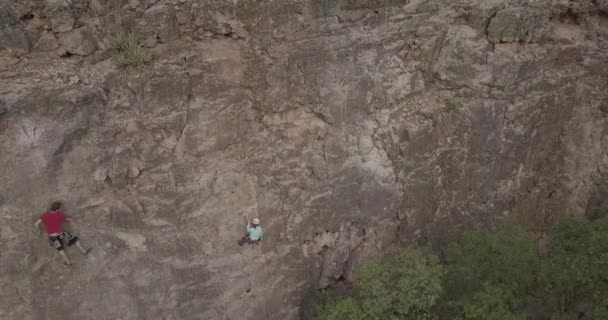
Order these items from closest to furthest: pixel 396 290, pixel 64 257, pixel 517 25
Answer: pixel 64 257
pixel 396 290
pixel 517 25

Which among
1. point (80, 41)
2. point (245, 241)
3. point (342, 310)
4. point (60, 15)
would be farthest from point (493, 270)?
point (60, 15)

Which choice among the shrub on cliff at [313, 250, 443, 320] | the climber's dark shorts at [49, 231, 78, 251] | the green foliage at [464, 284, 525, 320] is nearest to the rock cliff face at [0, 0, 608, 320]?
the climber's dark shorts at [49, 231, 78, 251]

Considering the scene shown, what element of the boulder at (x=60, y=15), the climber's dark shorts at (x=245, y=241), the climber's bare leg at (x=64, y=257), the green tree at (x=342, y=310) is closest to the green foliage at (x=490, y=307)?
the green tree at (x=342, y=310)

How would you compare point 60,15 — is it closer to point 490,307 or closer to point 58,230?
point 58,230

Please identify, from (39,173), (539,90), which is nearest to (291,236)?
(39,173)

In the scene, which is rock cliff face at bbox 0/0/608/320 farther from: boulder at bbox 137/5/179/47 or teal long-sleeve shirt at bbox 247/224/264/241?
teal long-sleeve shirt at bbox 247/224/264/241

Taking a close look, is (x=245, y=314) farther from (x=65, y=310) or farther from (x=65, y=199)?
(x=65, y=199)

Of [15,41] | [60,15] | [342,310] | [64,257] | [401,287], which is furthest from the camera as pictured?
[342,310]
